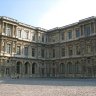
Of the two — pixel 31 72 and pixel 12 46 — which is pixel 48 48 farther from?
pixel 12 46

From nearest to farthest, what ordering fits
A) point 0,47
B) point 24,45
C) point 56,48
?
point 0,47 → point 24,45 → point 56,48

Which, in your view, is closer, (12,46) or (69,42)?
(12,46)

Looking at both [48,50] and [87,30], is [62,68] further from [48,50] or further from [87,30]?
[87,30]

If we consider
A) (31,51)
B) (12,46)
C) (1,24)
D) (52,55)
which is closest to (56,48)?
(52,55)

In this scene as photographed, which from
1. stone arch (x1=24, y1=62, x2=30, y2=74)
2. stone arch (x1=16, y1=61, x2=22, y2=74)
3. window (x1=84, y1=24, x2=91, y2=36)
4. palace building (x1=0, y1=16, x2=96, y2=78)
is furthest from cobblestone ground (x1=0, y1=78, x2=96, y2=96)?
stone arch (x1=24, y1=62, x2=30, y2=74)

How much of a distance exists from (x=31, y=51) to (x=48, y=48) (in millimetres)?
5964

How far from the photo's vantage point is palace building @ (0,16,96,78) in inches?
1692

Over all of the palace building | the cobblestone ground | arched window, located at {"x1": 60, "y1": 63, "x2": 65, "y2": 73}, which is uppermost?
the palace building

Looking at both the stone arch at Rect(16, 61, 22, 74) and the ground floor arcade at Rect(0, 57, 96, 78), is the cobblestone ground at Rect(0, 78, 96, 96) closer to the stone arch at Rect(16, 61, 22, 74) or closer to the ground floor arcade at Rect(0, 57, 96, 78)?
the ground floor arcade at Rect(0, 57, 96, 78)

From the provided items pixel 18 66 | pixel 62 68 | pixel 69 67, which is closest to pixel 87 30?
pixel 69 67

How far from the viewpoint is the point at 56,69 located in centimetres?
5062

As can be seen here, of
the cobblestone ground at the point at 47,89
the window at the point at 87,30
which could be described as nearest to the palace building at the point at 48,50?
the window at the point at 87,30

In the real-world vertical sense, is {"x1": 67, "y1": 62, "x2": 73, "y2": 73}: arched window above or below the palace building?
below

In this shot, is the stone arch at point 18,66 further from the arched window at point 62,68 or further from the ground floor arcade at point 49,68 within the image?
the arched window at point 62,68
